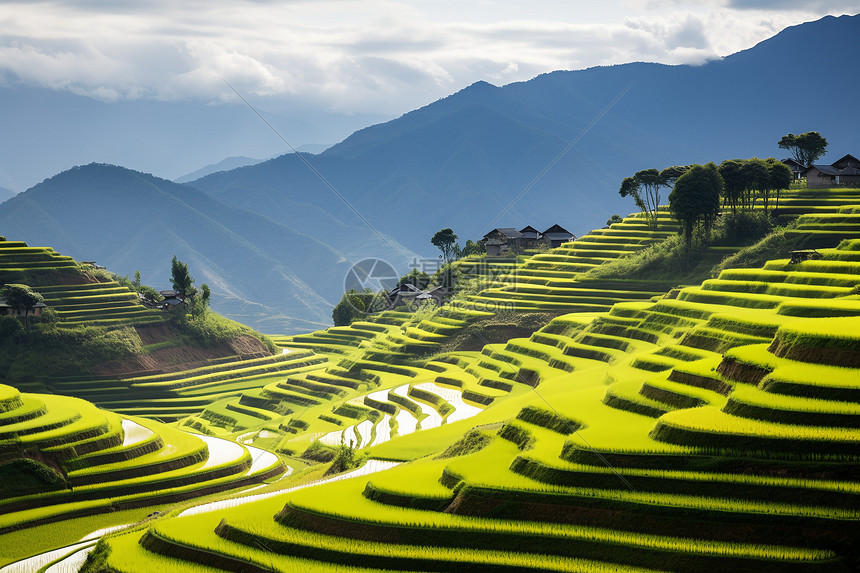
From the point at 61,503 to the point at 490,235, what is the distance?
57.9 meters

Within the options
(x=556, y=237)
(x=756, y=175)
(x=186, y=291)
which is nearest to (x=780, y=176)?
(x=756, y=175)

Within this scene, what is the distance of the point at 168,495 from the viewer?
1415 inches

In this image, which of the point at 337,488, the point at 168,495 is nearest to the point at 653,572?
the point at 337,488

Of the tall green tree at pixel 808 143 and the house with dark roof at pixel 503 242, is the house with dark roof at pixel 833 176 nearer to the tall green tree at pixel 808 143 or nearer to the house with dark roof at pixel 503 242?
the tall green tree at pixel 808 143

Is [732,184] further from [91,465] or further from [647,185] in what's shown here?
[91,465]

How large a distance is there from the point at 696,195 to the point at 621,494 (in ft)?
139

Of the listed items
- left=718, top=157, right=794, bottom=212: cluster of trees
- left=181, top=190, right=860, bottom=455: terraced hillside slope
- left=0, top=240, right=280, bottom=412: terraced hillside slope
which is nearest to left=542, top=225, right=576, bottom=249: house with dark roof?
left=181, top=190, right=860, bottom=455: terraced hillside slope

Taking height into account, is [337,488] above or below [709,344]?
below

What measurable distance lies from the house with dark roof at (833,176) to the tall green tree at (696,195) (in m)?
11.1

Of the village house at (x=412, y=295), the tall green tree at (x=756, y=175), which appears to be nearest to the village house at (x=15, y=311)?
the village house at (x=412, y=295)

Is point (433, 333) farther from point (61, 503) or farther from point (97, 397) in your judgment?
point (61, 503)

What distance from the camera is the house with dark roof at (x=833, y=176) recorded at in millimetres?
63750

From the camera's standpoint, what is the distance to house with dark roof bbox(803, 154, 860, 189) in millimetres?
63750

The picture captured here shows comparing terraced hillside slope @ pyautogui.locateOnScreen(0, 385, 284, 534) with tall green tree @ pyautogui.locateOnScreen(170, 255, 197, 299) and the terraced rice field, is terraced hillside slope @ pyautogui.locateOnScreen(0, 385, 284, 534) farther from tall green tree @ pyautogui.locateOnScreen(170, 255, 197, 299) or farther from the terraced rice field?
tall green tree @ pyautogui.locateOnScreen(170, 255, 197, 299)
